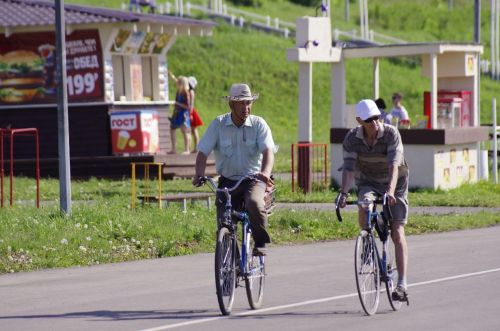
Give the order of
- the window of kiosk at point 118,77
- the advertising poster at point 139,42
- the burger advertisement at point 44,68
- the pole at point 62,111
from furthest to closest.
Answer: the window of kiosk at point 118,77, the advertising poster at point 139,42, the burger advertisement at point 44,68, the pole at point 62,111

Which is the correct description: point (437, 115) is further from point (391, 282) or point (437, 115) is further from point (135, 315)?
point (135, 315)

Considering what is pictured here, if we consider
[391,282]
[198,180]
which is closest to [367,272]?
[391,282]

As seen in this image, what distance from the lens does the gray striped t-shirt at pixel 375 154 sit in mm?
10734

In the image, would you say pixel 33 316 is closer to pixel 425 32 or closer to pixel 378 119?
pixel 378 119

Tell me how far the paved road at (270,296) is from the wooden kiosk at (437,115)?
8.35 metres

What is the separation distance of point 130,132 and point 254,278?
1693cm

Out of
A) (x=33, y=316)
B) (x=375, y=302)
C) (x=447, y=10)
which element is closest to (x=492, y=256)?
(x=375, y=302)

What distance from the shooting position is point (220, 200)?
10.9 meters

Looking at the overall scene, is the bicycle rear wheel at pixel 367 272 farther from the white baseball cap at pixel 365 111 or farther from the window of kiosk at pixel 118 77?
the window of kiosk at pixel 118 77

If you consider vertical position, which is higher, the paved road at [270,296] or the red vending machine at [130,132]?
the red vending machine at [130,132]

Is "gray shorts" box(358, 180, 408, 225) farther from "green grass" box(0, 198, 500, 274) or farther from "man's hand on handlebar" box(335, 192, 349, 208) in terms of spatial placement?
"green grass" box(0, 198, 500, 274)

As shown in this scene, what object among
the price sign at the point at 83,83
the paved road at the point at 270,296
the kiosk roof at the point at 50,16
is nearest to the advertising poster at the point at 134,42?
the kiosk roof at the point at 50,16

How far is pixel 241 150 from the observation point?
36.3 feet

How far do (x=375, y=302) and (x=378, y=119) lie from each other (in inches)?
60.1
